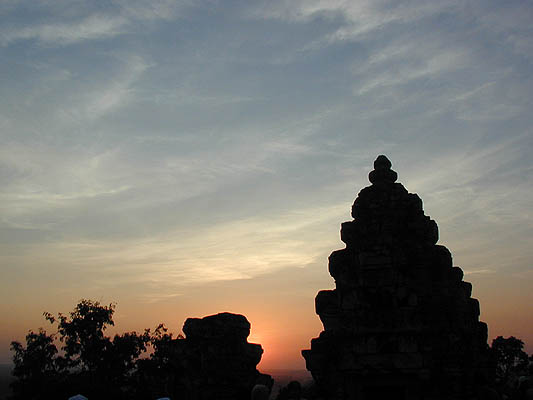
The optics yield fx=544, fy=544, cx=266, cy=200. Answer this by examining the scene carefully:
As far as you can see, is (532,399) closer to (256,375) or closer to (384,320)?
(384,320)

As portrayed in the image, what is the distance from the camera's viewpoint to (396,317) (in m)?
12.7

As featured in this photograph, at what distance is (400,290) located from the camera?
1294 centimetres

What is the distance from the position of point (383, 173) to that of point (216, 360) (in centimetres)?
640

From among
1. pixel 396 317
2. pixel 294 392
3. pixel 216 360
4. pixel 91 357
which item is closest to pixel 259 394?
pixel 294 392

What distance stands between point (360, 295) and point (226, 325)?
11.0 ft

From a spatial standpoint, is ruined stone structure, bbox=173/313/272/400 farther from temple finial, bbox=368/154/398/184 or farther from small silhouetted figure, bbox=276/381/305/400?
temple finial, bbox=368/154/398/184

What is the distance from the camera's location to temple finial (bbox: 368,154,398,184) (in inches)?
564

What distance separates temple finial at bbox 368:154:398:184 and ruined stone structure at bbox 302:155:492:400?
48 centimetres

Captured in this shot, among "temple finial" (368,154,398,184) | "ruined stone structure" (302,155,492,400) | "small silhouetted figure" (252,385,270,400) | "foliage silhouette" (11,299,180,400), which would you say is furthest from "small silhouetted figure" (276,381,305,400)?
"foliage silhouette" (11,299,180,400)

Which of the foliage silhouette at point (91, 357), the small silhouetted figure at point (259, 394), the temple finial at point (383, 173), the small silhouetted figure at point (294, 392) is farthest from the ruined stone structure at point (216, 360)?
A: the foliage silhouette at point (91, 357)

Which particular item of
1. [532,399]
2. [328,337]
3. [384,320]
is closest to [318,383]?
[328,337]

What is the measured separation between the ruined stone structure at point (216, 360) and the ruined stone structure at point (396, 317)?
1649 mm

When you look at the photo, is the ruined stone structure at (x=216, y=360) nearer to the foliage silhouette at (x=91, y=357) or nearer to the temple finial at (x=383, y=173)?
the temple finial at (x=383, y=173)

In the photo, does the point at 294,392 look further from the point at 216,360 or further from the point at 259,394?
the point at 259,394
